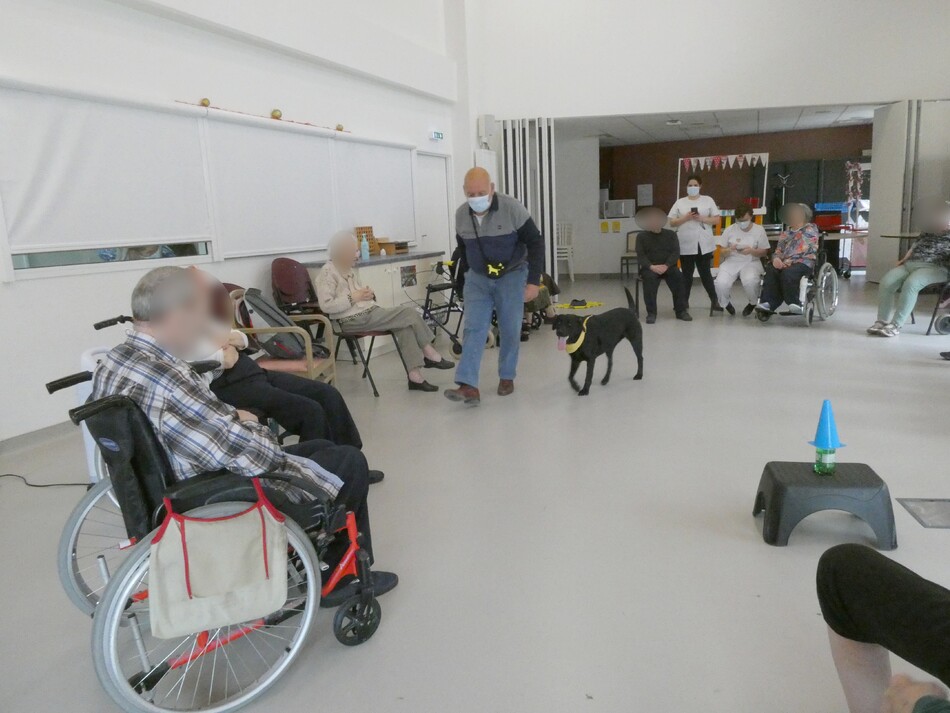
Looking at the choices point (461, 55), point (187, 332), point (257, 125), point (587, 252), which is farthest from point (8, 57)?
point (587, 252)

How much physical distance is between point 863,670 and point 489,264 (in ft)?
10.1

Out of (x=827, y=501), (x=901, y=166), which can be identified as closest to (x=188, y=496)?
(x=827, y=501)

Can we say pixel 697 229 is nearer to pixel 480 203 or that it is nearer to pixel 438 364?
pixel 438 364

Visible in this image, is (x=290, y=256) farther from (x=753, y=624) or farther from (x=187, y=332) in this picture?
(x=753, y=624)

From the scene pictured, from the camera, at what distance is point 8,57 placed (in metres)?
3.29

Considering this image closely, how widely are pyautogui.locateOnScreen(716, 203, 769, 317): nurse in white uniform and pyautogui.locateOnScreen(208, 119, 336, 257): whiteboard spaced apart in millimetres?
4039

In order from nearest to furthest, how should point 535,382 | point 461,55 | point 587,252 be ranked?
point 535,382 < point 461,55 < point 587,252

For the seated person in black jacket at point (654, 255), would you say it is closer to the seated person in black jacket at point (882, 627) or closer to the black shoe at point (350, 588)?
the black shoe at point (350, 588)

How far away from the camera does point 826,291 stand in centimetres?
649

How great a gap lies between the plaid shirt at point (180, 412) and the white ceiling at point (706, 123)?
25.7ft

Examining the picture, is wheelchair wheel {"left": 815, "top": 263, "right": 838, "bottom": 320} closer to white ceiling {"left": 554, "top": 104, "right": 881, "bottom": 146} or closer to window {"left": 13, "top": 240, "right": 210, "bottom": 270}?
white ceiling {"left": 554, "top": 104, "right": 881, "bottom": 146}

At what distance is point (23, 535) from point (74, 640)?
2.92 feet

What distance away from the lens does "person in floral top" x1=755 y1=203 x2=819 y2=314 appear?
21.1 ft

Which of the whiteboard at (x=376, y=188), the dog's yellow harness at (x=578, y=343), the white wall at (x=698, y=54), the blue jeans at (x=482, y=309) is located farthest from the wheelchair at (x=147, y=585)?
the white wall at (x=698, y=54)
